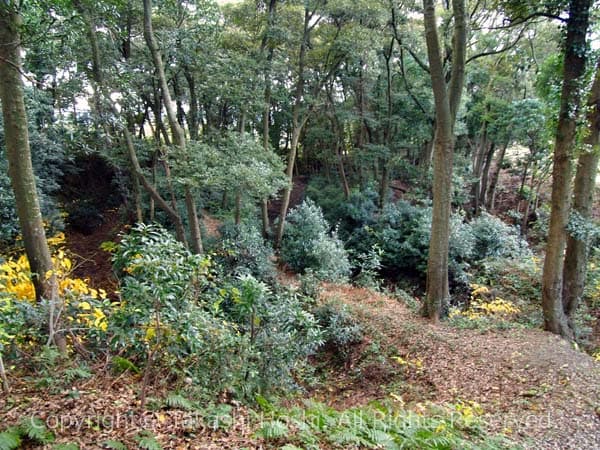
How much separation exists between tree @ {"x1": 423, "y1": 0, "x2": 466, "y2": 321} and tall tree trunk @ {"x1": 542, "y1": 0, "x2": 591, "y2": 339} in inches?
60.5

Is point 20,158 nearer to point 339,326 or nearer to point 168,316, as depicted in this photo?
point 168,316

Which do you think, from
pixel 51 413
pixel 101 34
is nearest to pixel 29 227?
pixel 51 413

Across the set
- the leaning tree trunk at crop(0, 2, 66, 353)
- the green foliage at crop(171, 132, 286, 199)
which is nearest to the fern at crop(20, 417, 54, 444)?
the leaning tree trunk at crop(0, 2, 66, 353)

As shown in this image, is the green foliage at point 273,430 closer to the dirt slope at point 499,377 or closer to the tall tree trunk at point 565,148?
the dirt slope at point 499,377

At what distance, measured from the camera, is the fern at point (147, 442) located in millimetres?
2143

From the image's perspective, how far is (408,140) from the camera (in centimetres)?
1515

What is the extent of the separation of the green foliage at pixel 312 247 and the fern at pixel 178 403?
672 cm

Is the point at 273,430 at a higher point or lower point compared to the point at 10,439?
lower

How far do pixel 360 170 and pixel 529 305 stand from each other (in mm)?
9749

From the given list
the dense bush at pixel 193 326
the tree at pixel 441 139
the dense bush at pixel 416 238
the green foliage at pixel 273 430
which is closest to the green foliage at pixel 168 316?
the dense bush at pixel 193 326

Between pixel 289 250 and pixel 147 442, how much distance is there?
31.1 ft

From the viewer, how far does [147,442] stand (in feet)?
7.10

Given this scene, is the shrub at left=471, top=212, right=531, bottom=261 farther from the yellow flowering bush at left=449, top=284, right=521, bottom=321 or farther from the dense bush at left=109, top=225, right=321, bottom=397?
the dense bush at left=109, top=225, right=321, bottom=397

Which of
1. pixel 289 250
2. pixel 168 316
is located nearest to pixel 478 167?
pixel 289 250
